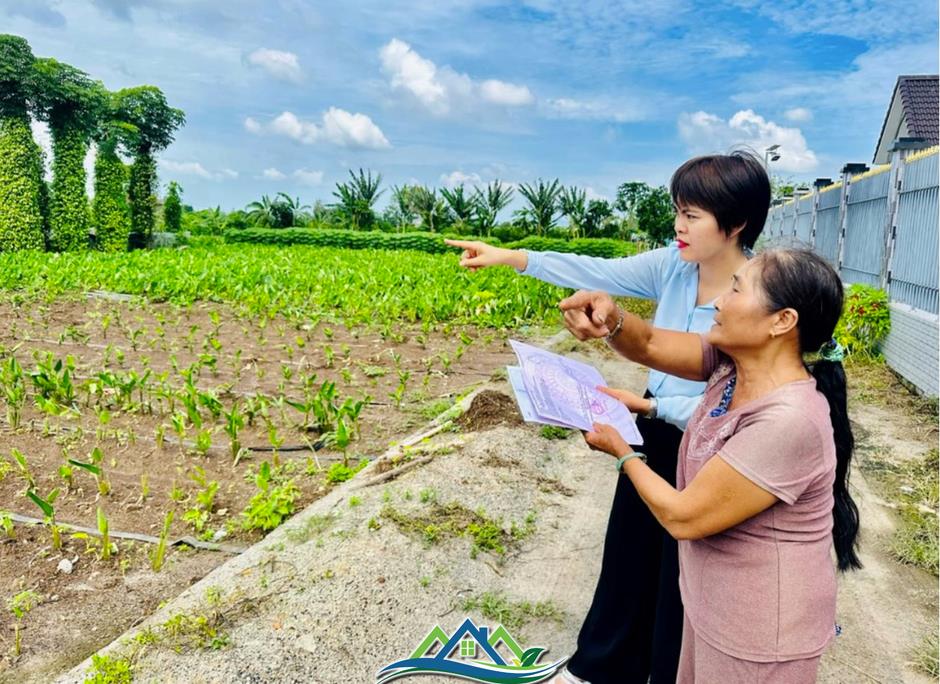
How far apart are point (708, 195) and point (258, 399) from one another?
12.9 ft

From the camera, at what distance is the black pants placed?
2086 mm

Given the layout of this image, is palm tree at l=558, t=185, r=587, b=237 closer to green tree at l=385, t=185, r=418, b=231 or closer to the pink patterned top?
green tree at l=385, t=185, r=418, b=231

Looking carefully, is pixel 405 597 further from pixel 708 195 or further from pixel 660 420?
pixel 708 195

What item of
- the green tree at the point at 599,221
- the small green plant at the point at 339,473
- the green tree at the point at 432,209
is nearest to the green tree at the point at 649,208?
the green tree at the point at 599,221

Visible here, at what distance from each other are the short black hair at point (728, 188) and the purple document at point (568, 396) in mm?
497

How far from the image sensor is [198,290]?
10.7m

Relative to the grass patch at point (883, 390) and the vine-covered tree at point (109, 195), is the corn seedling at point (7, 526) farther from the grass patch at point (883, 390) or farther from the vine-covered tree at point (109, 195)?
the vine-covered tree at point (109, 195)

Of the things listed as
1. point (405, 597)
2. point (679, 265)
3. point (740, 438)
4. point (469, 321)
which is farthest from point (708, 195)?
point (469, 321)

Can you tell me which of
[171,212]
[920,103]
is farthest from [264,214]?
[920,103]

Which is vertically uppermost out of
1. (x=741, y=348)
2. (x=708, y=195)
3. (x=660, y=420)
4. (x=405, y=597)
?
(x=708, y=195)

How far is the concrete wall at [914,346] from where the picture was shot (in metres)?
6.94

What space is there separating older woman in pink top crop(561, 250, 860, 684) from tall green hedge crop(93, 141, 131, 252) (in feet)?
81.9

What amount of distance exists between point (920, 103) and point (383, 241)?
16987mm

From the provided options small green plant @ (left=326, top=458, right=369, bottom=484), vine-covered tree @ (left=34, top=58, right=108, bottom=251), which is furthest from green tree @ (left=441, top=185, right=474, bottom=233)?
small green plant @ (left=326, top=458, right=369, bottom=484)
